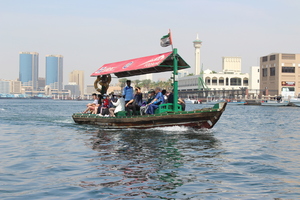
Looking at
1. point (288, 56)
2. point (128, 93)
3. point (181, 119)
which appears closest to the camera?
point (181, 119)

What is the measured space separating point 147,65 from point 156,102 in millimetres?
2043

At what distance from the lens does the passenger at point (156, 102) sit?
2194cm

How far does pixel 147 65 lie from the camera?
2211 centimetres

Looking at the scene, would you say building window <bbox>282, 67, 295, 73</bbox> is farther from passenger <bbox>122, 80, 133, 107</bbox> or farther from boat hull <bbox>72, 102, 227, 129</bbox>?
boat hull <bbox>72, 102, 227, 129</bbox>

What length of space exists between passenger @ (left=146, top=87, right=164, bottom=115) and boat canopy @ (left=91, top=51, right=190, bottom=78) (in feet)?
4.67

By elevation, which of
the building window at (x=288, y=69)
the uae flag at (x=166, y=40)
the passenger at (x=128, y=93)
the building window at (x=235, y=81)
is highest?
the building window at (x=288, y=69)

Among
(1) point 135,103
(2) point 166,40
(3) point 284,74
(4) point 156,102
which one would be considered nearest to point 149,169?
(4) point 156,102

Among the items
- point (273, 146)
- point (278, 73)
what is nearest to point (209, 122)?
point (273, 146)

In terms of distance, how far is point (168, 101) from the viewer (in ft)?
73.2

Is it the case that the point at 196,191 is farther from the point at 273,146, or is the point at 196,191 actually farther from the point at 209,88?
the point at 209,88

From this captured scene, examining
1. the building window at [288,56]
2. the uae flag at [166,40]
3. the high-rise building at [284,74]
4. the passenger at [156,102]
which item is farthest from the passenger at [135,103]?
the building window at [288,56]

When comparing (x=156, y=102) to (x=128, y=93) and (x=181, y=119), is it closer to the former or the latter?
(x=181, y=119)

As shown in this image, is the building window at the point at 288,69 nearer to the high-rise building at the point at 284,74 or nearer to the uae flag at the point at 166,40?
the high-rise building at the point at 284,74

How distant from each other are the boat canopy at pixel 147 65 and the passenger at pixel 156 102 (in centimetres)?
142
